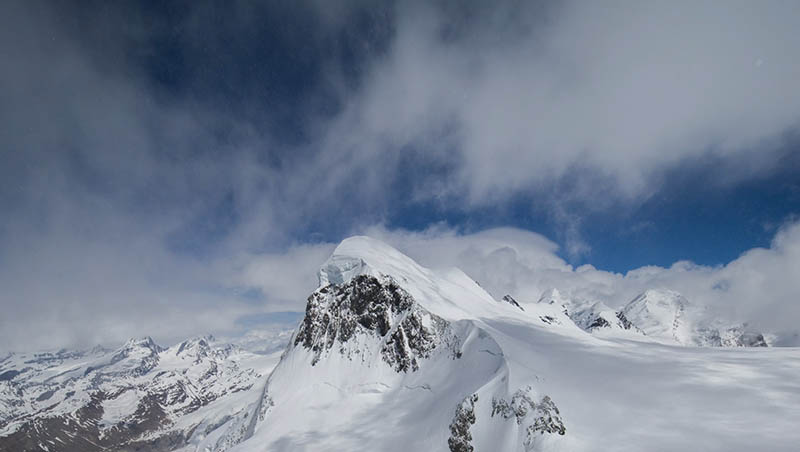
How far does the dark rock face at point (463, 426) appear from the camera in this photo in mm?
31672

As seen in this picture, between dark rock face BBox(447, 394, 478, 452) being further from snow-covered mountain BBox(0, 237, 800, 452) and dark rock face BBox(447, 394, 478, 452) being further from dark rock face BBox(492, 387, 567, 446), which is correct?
dark rock face BBox(492, 387, 567, 446)

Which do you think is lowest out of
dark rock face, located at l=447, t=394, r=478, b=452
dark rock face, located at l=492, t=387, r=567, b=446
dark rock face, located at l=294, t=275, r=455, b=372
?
dark rock face, located at l=447, t=394, r=478, b=452

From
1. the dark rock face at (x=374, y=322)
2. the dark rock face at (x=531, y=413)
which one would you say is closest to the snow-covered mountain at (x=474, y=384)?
the dark rock face at (x=531, y=413)

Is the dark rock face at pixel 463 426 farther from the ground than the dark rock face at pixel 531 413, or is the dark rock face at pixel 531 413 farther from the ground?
the dark rock face at pixel 531 413

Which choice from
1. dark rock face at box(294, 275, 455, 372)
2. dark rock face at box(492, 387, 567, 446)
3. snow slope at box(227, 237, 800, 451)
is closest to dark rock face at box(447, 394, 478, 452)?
snow slope at box(227, 237, 800, 451)

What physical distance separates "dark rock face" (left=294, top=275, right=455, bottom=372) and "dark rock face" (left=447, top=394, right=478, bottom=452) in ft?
47.7

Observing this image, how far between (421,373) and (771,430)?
3663cm

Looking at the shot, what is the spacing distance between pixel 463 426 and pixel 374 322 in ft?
86.8

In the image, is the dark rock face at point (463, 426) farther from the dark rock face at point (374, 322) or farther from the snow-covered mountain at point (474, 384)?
the dark rock face at point (374, 322)

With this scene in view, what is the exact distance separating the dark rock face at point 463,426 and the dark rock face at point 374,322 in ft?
47.7

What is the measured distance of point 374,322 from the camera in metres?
56.3

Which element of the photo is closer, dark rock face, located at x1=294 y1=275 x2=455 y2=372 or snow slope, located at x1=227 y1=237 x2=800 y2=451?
snow slope, located at x1=227 y1=237 x2=800 y2=451

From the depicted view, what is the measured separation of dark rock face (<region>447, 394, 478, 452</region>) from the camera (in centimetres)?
3167

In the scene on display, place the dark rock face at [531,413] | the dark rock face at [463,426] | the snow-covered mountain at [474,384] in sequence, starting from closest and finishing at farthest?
the snow-covered mountain at [474,384] → the dark rock face at [531,413] → the dark rock face at [463,426]
